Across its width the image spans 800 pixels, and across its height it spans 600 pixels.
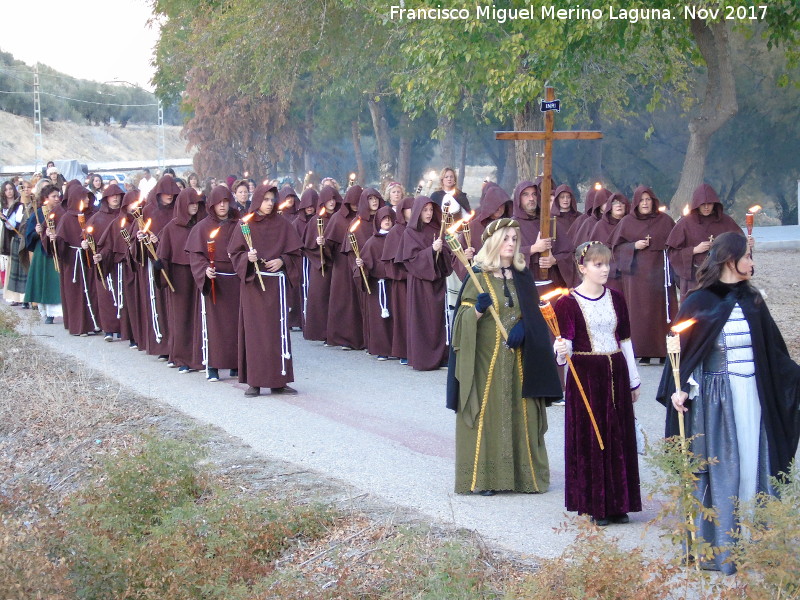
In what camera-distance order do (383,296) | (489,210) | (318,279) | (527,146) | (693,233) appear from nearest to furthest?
(489,210), (693,233), (383,296), (318,279), (527,146)

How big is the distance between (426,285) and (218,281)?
99.6 inches

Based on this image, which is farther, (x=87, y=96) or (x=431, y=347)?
(x=87, y=96)

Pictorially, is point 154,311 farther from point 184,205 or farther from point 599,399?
point 599,399

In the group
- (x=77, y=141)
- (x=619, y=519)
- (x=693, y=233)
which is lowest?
(x=619, y=519)

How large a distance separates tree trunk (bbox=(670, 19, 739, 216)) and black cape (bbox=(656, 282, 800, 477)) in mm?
9764

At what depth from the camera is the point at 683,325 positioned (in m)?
6.58

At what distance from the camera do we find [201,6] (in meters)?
28.9

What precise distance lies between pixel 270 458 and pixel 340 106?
40517mm

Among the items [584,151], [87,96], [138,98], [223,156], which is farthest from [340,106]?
[138,98]

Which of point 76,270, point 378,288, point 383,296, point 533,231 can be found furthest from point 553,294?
point 76,270

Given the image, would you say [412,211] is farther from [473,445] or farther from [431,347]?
[473,445]

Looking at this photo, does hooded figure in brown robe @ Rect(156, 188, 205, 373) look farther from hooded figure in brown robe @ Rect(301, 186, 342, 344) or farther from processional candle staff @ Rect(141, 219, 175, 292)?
hooded figure in brown robe @ Rect(301, 186, 342, 344)

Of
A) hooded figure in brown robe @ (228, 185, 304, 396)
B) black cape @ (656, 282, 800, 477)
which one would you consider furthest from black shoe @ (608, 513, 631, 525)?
hooded figure in brown robe @ (228, 185, 304, 396)

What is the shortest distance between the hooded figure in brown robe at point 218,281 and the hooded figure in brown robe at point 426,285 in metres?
2.13
